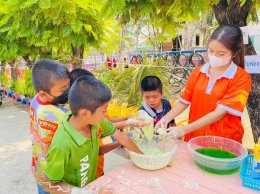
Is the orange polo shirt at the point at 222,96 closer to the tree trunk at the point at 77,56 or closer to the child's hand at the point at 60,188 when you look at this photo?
the child's hand at the point at 60,188

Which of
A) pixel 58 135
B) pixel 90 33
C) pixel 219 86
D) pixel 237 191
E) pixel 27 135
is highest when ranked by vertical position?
pixel 90 33

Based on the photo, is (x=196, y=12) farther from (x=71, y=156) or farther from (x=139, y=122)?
(x=71, y=156)

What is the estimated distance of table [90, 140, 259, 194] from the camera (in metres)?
1.18

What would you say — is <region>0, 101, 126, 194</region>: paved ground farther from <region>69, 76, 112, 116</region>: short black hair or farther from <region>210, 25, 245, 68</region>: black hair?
<region>210, 25, 245, 68</region>: black hair

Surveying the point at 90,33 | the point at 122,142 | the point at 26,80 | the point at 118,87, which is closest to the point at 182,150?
the point at 122,142

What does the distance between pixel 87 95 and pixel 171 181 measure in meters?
0.63

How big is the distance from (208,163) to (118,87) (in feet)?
12.7

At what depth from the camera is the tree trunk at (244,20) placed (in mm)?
2127

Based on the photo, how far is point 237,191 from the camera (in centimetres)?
116

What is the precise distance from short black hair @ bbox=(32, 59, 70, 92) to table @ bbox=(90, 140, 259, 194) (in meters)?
0.75

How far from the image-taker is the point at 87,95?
48.6 inches

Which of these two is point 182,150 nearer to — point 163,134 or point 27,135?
point 163,134

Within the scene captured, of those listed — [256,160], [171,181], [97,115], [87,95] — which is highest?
[87,95]

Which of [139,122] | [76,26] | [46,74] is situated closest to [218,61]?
[139,122]
